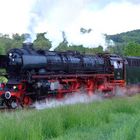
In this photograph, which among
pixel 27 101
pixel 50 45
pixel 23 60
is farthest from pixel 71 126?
pixel 50 45

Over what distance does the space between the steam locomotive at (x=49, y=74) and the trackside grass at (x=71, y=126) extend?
21.3 ft

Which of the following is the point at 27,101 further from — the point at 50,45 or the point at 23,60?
the point at 50,45

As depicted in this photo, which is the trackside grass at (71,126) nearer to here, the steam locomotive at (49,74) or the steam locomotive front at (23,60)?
the steam locomotive at (49,74)

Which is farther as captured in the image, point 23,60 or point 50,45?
point 50,45

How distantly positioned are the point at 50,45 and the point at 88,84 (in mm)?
40097

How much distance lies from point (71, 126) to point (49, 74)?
1030 cm

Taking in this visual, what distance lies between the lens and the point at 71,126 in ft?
40.5

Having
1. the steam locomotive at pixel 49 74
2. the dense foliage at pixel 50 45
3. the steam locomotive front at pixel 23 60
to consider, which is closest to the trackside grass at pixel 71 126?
the steam locomotive at pixel 49 74

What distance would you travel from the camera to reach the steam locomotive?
21.0m

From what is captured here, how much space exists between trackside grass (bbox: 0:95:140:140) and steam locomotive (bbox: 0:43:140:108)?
21.3ft

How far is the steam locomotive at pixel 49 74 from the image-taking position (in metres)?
21.0

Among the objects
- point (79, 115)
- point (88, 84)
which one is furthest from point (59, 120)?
point (88, 84)

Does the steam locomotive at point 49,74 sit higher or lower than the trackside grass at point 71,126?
higher

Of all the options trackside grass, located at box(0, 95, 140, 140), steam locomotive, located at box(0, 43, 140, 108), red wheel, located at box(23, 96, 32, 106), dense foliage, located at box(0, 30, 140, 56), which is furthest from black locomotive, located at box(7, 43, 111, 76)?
dense foliage, located at box(0, 30, 140, 56)
